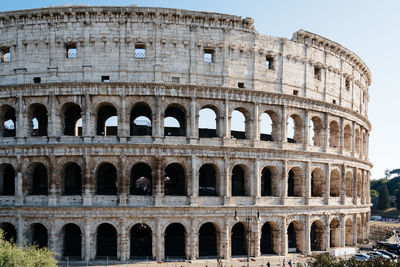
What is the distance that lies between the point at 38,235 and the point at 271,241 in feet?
61.8

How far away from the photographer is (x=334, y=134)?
30.7m

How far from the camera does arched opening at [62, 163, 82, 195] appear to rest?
1021 inches

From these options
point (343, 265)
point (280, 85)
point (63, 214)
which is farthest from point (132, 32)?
point (343, 265)

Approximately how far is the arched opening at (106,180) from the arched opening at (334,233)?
1984 cm

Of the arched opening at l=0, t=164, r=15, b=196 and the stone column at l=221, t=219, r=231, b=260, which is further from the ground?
the arched opening at l=0, t=164, r=15, b=196

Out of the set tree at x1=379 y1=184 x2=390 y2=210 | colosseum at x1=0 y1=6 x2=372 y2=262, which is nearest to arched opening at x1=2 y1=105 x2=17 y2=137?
colosseum at x1=0 y1=6 x2=372 y2=262

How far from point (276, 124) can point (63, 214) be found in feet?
58.9

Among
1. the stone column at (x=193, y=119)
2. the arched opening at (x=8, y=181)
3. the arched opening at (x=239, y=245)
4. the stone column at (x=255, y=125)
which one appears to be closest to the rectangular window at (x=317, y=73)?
the stone column at (x=255, y=125)

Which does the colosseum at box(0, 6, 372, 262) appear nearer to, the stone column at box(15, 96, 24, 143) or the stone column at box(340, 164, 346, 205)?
the stone column at box(15, 96, 24, 143)

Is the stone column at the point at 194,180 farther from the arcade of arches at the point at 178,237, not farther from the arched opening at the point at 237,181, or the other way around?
the arched opening at the point at 237,181

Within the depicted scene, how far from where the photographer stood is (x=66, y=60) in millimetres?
24609

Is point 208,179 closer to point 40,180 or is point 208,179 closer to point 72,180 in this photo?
point 72,180

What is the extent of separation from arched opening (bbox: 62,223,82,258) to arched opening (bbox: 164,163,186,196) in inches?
302

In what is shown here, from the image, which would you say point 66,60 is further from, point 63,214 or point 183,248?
point 183,248
